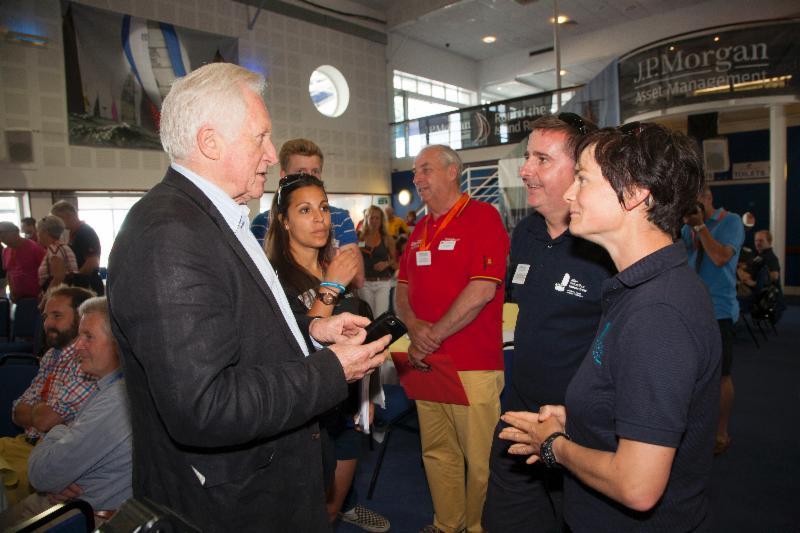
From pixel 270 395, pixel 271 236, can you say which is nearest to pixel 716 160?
pixel 271 236

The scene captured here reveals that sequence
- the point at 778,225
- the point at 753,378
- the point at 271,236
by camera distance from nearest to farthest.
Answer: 1. the point at 271,236
2. the point at 753,378
3. the point at 778,225

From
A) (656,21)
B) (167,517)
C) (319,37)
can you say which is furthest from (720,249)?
(656,21)

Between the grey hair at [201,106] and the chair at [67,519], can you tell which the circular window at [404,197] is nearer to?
the chair at [67,519]

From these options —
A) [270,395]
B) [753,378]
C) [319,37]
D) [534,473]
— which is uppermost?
[319,37]

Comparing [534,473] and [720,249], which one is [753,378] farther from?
[534,473]

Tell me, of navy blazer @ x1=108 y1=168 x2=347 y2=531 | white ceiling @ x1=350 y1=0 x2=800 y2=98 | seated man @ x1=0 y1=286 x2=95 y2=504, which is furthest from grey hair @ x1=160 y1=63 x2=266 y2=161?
white ceiling @ x1=350 y1=0 x2=800 y2=98

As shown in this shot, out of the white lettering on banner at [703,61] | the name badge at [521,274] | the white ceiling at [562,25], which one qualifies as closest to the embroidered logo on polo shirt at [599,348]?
the name badge at [521,274]

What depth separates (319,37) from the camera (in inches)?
524

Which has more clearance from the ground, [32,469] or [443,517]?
[32,469]

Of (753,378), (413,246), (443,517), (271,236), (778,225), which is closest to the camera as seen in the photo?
(271,236)

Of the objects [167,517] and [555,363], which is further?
[555,363]

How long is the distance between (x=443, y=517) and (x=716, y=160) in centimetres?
1286

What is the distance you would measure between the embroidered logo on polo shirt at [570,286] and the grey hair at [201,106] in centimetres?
131

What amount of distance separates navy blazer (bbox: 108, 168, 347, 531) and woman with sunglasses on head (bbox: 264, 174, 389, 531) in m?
0.77
